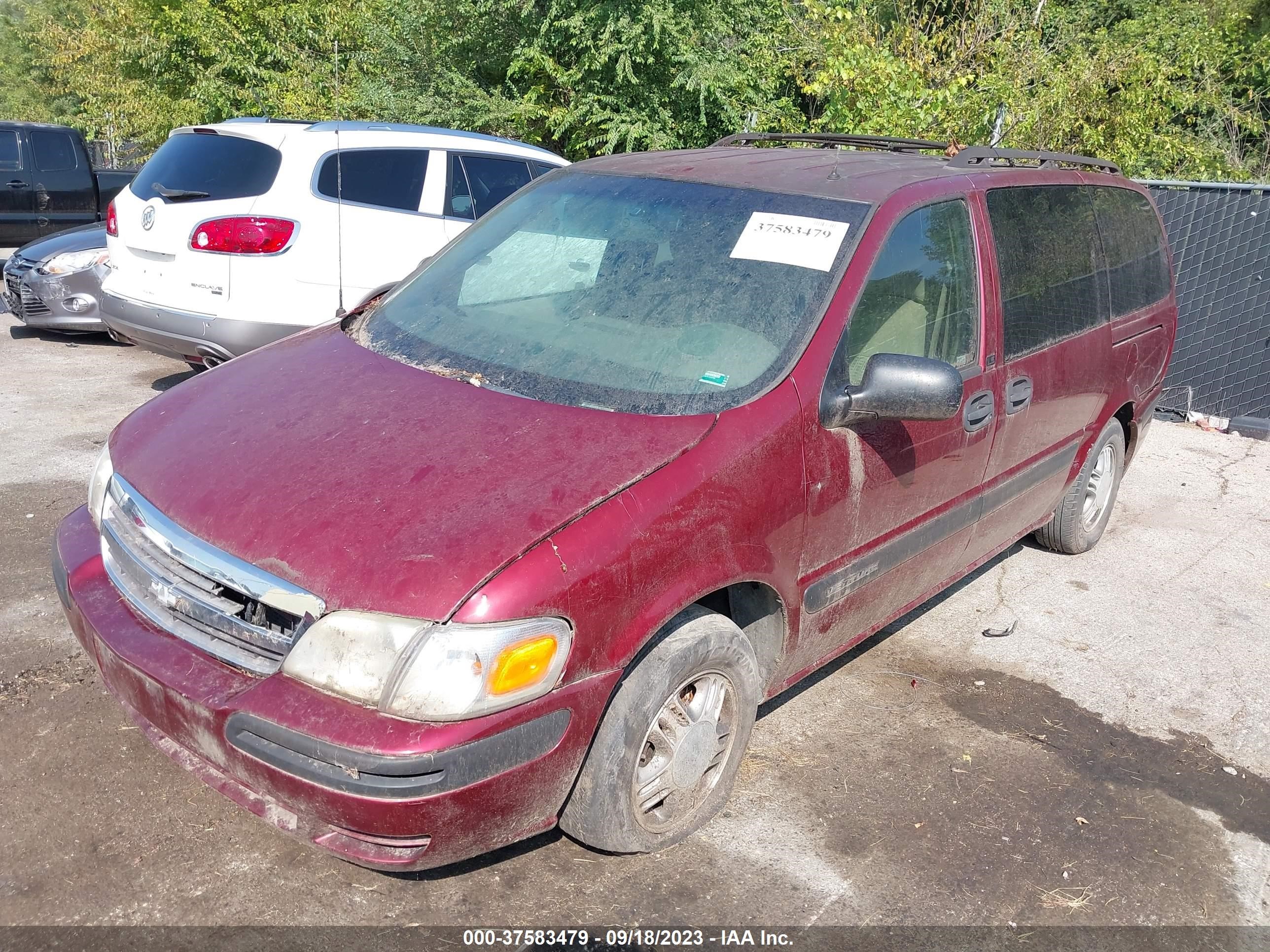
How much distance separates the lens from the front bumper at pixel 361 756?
2369 mm

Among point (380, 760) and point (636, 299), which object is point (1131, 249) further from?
point (380, 760)

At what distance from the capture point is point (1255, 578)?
18.2 feet

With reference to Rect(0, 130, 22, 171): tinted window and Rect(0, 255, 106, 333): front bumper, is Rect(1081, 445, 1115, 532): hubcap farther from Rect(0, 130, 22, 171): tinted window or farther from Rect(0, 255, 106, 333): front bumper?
Rect(0, 130, 22, 171): tinted window

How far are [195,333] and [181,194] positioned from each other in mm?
1013

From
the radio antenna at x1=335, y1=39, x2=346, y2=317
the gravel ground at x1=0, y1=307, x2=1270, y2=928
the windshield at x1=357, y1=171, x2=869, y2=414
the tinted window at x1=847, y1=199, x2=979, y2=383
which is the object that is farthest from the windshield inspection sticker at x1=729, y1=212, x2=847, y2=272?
the radio antenna at x1=335, y1=39, x2=346, y2=317

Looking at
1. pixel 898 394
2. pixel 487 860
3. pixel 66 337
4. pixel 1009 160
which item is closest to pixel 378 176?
pixel 66 337


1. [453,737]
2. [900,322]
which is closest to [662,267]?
[900,322]

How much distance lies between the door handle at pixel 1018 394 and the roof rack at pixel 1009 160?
2.77 feet

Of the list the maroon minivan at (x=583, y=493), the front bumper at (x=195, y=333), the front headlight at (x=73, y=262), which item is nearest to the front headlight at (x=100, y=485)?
the maroon minivan at (x=583, y=493)

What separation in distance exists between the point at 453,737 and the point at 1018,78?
30.5 ft

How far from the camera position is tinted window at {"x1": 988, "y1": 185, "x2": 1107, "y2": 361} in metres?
4.03

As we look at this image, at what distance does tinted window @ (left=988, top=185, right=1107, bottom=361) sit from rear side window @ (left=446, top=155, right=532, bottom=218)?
3.91m

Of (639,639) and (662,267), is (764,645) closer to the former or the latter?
(639,639)

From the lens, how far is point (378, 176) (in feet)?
23.3
